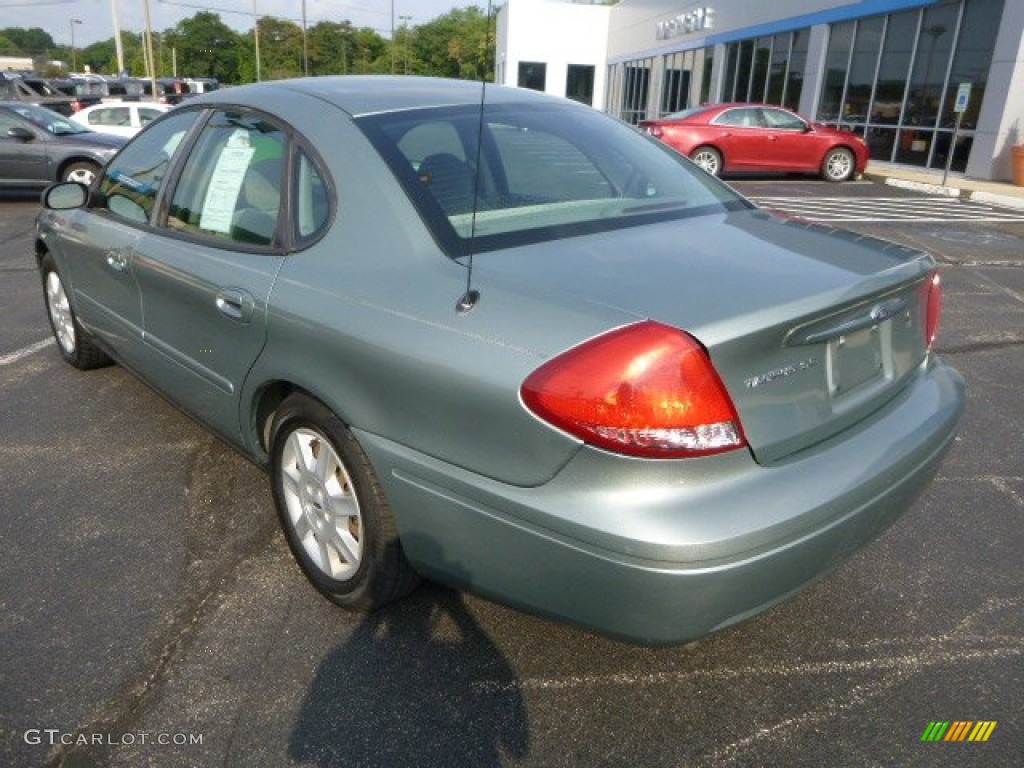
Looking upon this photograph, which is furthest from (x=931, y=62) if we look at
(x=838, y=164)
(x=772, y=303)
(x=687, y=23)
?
(x=772, y=303)

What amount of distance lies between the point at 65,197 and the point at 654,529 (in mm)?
3465

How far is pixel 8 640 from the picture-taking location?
2.48m

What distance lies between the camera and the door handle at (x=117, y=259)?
11.4 ft

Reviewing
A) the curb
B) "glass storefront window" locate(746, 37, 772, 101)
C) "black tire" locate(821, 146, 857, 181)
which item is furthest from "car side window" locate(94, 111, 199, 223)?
"glass storefront window" locate(746, 37, 772, 101)

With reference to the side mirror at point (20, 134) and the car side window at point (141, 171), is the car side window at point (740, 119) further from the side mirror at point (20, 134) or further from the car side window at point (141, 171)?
the car side window at point (141, 171)

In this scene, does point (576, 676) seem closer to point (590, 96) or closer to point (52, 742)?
point (52, 742)

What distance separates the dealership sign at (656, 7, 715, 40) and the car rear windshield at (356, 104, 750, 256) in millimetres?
25837

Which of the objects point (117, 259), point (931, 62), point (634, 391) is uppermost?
point (931, 62)

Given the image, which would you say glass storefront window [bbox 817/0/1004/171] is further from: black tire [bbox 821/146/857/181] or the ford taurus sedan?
the ford taurus sedan

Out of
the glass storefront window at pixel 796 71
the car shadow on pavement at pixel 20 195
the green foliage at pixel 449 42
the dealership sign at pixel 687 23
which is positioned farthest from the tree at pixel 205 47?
the car shadow on pavement at pixel 20 195

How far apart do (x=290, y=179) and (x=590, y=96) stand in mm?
44248

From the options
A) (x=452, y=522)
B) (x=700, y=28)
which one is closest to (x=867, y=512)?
(x=452, y=522)

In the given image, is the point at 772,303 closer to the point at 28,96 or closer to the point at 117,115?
the point at 117,115

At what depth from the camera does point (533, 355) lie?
1.88 meters
